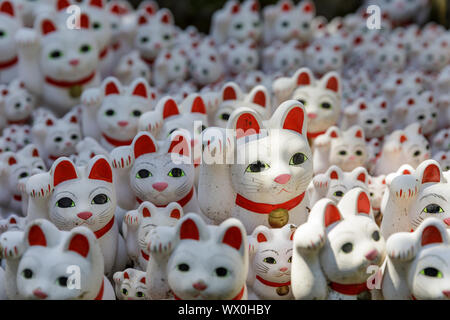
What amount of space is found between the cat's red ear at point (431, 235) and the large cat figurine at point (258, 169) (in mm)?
449

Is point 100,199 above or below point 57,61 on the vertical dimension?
below

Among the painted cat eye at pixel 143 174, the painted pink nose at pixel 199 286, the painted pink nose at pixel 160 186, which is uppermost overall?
the painted cat eye at pixel 143 174

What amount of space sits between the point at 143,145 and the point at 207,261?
0.68 m

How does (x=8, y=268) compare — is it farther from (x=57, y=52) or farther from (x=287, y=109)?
(x=57, y=52)

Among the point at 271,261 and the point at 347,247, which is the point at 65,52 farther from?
the point at 347,247

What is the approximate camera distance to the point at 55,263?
5.42ft

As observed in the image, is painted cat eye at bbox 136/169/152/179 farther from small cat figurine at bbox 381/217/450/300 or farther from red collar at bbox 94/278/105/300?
small cat figurine at bbox 381/217/450/300

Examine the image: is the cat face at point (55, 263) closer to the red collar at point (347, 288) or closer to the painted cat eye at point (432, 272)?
the red collar at point (347, 288)

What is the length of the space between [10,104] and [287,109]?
1804 mm

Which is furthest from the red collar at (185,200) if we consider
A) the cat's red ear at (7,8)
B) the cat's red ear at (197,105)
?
the cat's red ear at (7,8)

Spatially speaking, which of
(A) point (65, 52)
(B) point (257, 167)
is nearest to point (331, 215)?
(B) point (257, 167)

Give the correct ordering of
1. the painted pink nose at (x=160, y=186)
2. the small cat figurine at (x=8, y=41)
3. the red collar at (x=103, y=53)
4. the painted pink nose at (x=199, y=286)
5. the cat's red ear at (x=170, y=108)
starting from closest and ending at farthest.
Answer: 1. the painted pink nose at (x=199, y=286)
2. the painted pink nose at (x=160, y=186)
3. the cat's red ear at (x=170, y=108)
4. the small cat figurine at (x=8, y=41)
5. the red collar at (x=103, y=53)

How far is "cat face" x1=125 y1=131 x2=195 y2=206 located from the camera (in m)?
2.16

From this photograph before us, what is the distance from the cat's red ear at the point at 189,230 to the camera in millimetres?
1684
